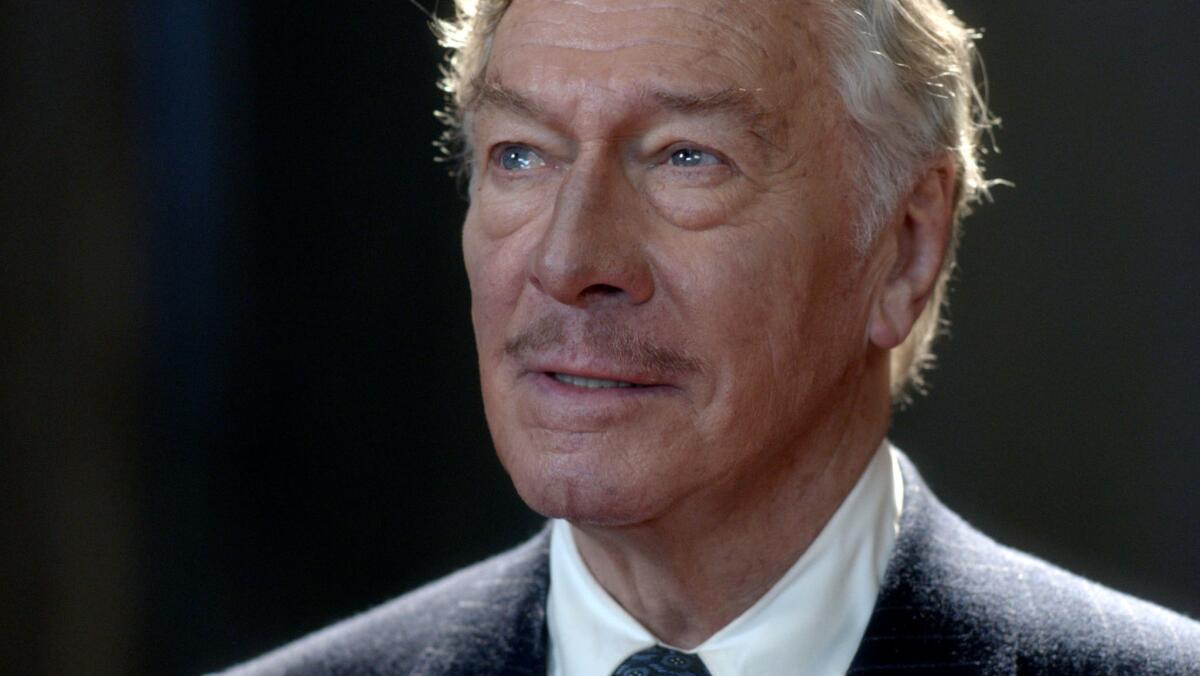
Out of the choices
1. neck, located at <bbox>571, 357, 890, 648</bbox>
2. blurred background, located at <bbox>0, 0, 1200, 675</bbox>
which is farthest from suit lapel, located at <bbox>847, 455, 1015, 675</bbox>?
blurred background, located at <bbox>0, 0, 1200, 675</bbox>

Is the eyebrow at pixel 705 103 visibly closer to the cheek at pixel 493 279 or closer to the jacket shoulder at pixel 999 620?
the cheek at pixel 493 279

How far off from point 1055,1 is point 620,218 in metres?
2.02

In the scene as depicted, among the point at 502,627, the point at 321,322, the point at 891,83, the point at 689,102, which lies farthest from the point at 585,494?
the point at 321,322

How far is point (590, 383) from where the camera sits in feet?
7.86

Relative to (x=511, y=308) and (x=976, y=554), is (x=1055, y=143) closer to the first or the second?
(x=976, y=554)

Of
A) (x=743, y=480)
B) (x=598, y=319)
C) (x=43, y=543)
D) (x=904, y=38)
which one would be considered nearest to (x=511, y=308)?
(x=598, y=319)

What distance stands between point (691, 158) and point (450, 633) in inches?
35.1

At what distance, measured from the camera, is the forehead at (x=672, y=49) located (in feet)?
7.78

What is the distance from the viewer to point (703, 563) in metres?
2.50

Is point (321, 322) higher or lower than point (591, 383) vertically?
lower

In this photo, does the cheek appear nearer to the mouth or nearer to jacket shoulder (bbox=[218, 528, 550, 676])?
the mouth

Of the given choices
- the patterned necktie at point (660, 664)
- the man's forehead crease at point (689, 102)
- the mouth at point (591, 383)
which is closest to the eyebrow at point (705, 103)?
the man's forehead crease at point (689, 102)

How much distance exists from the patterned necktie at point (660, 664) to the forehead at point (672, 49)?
2.62 feet

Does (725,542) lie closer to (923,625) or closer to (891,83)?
(923,625)
